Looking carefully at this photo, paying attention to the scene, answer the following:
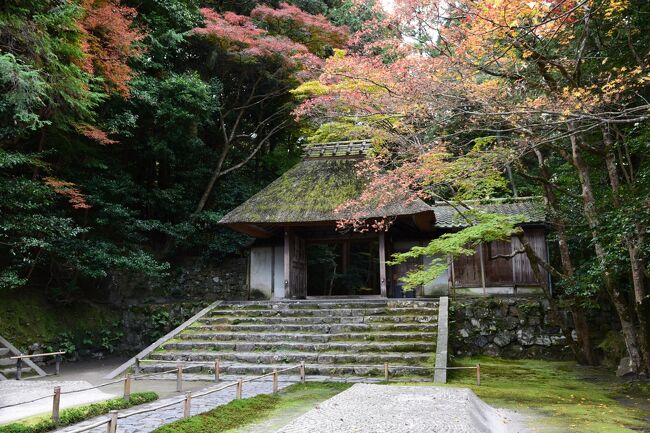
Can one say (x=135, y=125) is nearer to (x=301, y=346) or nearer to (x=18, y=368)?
(x=18, y=368)

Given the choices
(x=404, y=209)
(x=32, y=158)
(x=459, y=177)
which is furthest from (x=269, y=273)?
(x=459, y=177)

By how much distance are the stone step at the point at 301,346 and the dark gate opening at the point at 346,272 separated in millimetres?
10325

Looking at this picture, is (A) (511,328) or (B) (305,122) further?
(B) (305,122)

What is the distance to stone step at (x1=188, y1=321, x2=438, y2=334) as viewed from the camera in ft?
34.1

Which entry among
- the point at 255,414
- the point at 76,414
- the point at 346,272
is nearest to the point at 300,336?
the point at 255,414

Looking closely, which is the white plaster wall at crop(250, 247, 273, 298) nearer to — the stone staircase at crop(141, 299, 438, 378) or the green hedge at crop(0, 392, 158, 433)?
the stone staircase at crop(141, 299, 438, 378)

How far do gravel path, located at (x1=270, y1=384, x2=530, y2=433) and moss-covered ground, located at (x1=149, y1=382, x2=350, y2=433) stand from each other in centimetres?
106

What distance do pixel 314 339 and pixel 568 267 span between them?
18.5 feet

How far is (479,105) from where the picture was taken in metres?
8.13

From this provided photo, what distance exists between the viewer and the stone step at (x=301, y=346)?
948cm

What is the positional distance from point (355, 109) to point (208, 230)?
8159 mm

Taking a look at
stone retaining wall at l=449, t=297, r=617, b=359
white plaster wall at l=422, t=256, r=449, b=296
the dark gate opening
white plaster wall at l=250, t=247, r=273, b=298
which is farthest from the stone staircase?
the dark gate opening

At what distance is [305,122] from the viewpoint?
17.9 m

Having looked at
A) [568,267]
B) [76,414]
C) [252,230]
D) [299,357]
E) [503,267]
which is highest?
[252,230]
